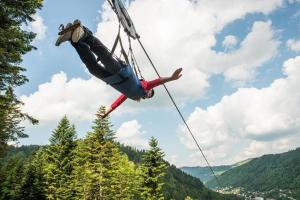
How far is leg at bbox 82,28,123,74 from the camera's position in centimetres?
895

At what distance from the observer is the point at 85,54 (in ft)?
30.1

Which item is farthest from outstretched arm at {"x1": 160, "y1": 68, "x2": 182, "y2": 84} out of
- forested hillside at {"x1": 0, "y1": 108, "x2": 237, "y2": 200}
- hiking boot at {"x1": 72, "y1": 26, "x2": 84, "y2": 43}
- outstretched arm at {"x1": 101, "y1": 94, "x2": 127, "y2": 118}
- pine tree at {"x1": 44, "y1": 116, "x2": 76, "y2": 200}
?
pine tree at {"x1": 44, "y1": 116, "x2": 76, "y2": 200}

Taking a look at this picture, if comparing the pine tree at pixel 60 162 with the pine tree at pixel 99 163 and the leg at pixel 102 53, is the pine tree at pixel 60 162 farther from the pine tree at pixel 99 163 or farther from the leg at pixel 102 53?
the leg at pixel 102 53

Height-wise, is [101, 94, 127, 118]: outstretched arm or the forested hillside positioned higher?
the forested hillside

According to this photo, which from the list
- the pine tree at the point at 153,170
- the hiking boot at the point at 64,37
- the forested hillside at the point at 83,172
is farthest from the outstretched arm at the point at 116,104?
the pine tree at the point at 153,170

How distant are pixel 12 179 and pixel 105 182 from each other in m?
13.7

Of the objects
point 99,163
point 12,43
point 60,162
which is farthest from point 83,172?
point 12,43

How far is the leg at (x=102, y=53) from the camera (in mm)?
8953

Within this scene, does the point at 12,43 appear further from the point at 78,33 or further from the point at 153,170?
the point at 153,170

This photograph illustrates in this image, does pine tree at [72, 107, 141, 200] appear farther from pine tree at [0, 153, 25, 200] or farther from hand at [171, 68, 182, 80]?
hand at [171, 68, 182, 80]

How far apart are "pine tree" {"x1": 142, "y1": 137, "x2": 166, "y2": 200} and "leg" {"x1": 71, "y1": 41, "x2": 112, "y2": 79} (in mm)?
29639

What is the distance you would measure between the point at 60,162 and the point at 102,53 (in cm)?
3708

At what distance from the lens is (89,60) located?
9312mm

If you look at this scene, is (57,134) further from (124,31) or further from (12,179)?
(124,31)
